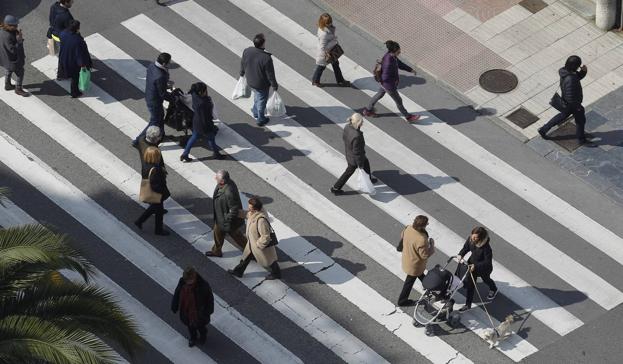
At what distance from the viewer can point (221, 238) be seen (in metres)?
19.8

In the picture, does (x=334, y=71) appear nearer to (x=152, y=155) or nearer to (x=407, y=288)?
(x=152, y=155)

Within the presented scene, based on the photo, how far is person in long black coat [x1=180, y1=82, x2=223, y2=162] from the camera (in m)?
20.9

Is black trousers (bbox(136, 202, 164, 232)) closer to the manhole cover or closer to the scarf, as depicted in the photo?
the scarf

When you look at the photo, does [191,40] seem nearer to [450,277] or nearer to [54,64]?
[54,64]

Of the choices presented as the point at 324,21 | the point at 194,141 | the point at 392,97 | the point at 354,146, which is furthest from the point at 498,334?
the point at 324,21

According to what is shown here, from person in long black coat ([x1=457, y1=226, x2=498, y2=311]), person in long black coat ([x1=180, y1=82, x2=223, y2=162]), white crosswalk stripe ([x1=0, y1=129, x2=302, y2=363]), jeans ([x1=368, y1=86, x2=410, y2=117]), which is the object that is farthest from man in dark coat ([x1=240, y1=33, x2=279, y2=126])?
person in long black coat ([x1=457, y1=226, x2=498, y2=311])

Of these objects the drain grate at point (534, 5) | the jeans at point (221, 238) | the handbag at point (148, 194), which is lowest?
the jeans at point (221, 238)

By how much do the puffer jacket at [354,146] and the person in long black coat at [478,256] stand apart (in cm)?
256

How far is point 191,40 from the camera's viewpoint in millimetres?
24141

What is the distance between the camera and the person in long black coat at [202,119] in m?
20.9

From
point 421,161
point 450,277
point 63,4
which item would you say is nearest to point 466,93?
point 421,161

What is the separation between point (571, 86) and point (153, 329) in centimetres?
845

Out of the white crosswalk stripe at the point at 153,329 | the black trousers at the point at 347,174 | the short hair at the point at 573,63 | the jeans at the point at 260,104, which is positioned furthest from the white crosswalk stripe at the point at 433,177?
the white crosswalk stripe at the point at 153,329

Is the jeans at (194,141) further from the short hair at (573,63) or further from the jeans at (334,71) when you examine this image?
the short hair at (573,63)
